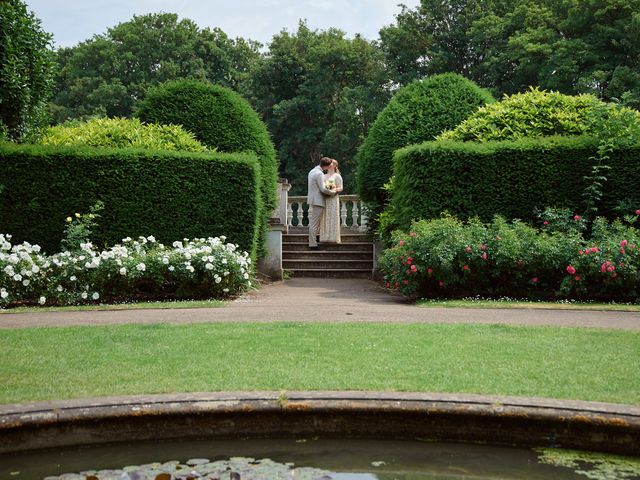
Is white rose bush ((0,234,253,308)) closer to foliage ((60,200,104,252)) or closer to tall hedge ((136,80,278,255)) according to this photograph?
foliage ((60,200,104,252))

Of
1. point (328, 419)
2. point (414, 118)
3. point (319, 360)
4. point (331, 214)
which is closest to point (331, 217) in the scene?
point (331, 214)

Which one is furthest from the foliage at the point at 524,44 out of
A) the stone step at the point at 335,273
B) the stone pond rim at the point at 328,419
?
the stone pond rim at the point at 328,419

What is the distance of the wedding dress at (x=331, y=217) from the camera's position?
656 inches

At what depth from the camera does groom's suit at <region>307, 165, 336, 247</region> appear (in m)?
16.5

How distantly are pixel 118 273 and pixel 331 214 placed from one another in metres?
7.15

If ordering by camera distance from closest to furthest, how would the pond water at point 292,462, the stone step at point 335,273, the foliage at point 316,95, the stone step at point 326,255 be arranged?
1. the pond water at point 292,462
2. the stone step at point 335,273
3. the stone step at point 326,255
4. the foliage at point 316,95

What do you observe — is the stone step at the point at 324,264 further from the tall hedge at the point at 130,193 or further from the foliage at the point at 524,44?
the foliage at the point at 524,44

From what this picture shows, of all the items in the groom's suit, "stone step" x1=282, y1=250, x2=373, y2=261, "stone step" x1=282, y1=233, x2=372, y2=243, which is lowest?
"stone step" x1=282, y1=250, x2=373, y2=261

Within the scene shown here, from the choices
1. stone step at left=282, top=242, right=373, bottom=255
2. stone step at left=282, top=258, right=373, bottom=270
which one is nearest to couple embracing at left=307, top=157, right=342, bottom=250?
stone step at left=282, top=242, right=373, bottom=255

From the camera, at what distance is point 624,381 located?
482 cm

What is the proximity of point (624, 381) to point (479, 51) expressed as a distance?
30.6 meters

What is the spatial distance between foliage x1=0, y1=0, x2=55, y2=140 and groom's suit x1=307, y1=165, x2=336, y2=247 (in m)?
6.06

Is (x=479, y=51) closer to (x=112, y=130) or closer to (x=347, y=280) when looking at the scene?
(x=347, y=280)

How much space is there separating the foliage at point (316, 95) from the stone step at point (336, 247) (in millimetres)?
18973
